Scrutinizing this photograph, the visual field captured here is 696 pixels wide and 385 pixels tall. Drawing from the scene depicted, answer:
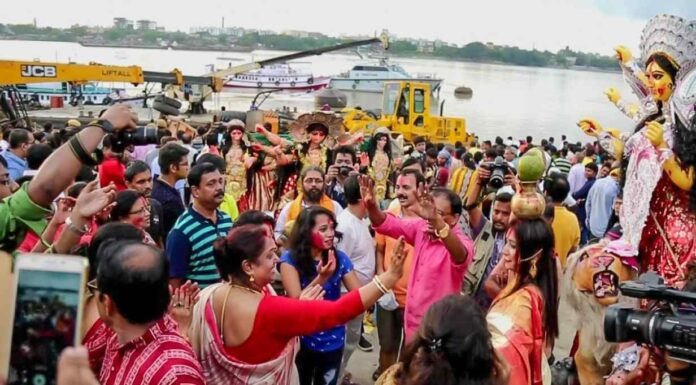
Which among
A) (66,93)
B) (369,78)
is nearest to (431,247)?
(66,93)

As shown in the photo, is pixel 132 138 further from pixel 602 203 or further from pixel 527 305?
pixel 602 203

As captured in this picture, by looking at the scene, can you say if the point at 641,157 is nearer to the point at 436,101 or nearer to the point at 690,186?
the point at 690,186

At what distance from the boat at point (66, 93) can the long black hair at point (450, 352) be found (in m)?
26.6

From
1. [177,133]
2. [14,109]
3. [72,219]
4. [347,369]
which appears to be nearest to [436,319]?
[72,219]

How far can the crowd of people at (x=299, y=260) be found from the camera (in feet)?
6.82

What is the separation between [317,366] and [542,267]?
1.40 m

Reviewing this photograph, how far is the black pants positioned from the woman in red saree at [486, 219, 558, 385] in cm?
108

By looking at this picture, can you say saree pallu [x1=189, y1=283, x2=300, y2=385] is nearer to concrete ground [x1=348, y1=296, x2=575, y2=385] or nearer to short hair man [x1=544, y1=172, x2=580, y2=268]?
concrete ground [x1=348, y1=296, x2=575, y2=385]

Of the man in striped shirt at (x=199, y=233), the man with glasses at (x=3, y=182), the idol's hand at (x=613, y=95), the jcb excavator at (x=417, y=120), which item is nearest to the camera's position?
the man in striped shirt at (x=199, y=233)

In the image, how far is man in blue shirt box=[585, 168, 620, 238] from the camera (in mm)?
7430

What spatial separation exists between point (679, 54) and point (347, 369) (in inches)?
120

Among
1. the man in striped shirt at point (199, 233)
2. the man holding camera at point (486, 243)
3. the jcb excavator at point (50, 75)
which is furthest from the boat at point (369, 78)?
the man in striped shirt at point (199, 233)

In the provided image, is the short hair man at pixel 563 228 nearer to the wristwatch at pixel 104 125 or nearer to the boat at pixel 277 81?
the wristwatch at pixel 104 125

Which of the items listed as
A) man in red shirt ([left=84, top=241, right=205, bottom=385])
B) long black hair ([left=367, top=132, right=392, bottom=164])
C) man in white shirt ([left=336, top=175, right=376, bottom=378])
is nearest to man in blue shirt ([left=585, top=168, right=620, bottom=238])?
long black hair ([left=367, top=132, right=392, bottom=164])
